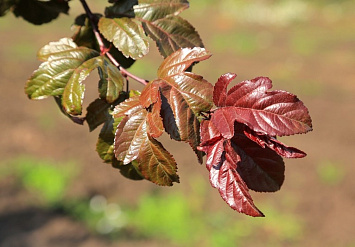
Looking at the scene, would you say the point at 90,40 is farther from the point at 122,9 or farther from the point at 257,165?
the point at 257,165

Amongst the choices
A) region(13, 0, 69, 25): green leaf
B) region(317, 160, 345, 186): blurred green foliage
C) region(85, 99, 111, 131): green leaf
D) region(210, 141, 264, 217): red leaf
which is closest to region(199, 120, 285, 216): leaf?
region(210, 141, 264, 217): red leaf

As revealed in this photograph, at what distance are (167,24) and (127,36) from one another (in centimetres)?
10

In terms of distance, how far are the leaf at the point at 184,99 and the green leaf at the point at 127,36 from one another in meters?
0.13

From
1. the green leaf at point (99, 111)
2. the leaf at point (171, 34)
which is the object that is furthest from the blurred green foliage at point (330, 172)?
the green leaf at point (99, 111)

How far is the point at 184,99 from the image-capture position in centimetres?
75

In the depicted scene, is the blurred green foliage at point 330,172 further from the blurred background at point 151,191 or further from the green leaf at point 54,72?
the green leaf at point 54,72

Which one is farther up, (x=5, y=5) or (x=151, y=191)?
(x=5, y=5)

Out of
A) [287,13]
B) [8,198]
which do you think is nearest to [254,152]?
[8,198]

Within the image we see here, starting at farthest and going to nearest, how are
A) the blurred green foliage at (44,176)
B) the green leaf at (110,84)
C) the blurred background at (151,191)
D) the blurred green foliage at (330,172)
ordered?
the blurred green foliage at (330,172), the blurred green foliage at (44,176), the blurred background at (151,191), the green leaf at (110,84)

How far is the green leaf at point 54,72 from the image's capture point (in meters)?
0.86

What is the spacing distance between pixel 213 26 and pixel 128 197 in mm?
7568

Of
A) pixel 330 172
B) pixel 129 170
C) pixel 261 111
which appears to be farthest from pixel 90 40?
pixel 330 172

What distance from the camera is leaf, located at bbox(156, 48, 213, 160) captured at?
74 centimetres

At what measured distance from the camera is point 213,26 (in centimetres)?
1208
